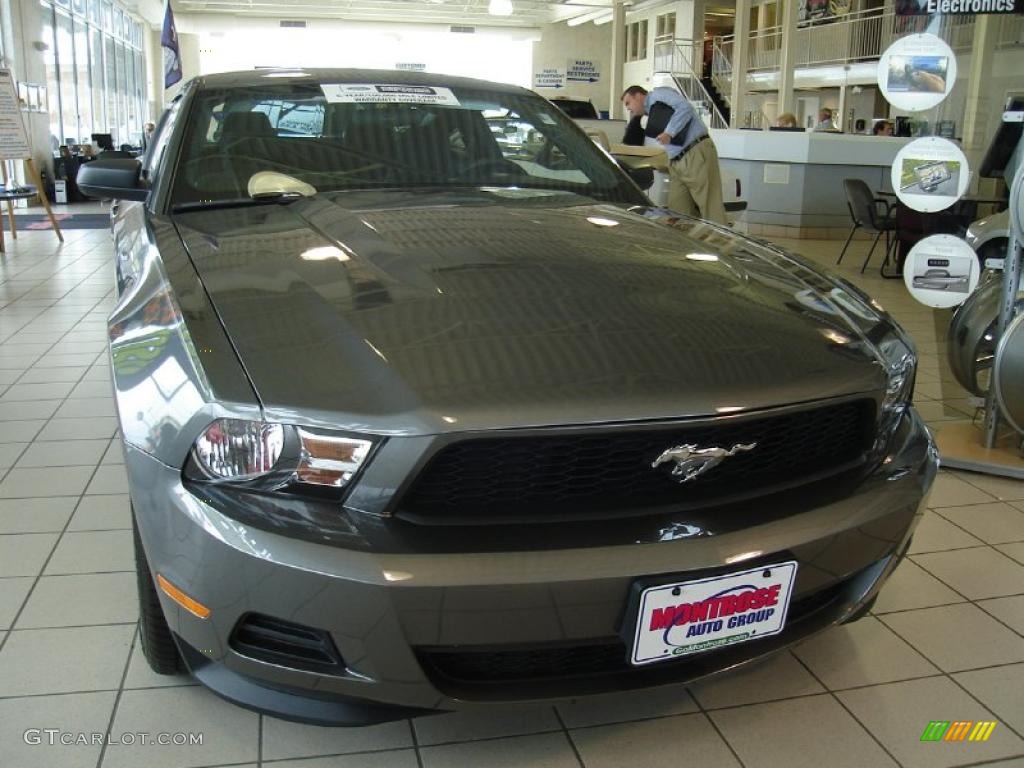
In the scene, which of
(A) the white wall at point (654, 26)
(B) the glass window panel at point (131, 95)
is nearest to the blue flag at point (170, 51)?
(B) the glass window panel at point (131, 95)

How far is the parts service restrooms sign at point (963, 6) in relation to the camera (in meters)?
3.47

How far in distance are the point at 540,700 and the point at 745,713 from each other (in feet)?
1.99

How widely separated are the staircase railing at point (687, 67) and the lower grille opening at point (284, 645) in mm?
22173

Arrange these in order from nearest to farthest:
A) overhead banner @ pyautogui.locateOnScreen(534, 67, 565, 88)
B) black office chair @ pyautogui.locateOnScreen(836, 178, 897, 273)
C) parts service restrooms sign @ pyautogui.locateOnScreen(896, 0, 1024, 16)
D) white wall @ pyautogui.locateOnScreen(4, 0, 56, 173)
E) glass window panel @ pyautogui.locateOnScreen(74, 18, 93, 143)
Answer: parts service restrooms sign @ pyautogui.locateOnScreen(896, 0, 1024, 16) < black office chair @ pyautogui.locateOnScreen(836, 178, 897, 273) < white wall @ pyautogui.locateOnScreen(4, 0, 56, 173) < glass window panel @ pyautogui.locateOnScreen(74, 18, 93, 143) < overhead banner @ pyautogui.locateOnScreen(534, 67, 565, 88)

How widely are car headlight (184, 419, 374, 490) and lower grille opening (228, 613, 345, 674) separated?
0.20m

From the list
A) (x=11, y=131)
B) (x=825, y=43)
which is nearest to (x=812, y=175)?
(x=11, y=131)

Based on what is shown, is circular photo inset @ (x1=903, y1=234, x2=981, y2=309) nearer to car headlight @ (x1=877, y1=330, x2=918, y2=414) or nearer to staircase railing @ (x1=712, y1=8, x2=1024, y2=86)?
car headlight @ (x1=877, y1=330, x2=918, y2=414)

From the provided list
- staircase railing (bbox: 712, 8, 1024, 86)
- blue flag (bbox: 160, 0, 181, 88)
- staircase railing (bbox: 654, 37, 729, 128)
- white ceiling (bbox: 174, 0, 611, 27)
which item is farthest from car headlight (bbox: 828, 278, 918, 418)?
white ceiling (bbox: 174, 0, 611, 27)

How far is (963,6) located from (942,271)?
100 cm

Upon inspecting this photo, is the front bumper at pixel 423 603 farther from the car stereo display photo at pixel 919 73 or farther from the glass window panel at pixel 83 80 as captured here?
the glass window panel at pixel 83 80

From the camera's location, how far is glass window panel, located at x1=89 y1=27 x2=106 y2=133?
19.0 meters

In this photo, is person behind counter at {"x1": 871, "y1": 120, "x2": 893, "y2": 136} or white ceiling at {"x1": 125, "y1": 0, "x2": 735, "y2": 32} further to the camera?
white ceiling at {"x1": 125, "y1": 0, "x2": 735, "y2": 32}

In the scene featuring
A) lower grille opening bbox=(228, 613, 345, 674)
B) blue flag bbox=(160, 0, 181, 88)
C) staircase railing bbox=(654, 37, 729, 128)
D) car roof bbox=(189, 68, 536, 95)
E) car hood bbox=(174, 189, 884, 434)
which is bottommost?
lower grille opening bbox=(228, 613, 345, 674)

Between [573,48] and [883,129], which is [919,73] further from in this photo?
[573,48]
